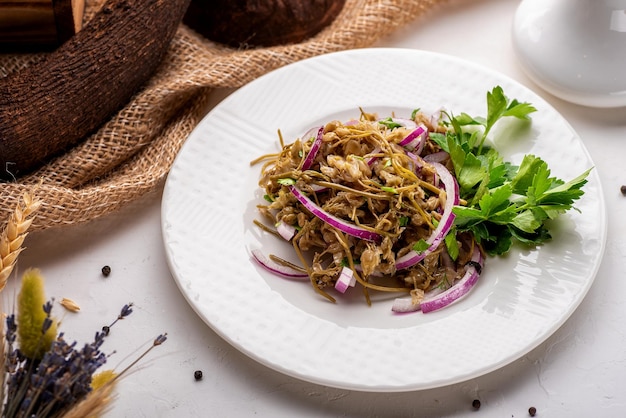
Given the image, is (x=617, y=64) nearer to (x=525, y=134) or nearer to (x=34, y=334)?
(x=525, y=134)

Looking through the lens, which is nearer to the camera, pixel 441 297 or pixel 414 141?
pixel 441 297

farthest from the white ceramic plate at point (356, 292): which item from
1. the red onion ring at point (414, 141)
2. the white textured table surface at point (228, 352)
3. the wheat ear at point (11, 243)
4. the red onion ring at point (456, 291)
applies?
the wheat ear at point (11, 243)

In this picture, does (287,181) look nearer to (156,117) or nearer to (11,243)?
(156,117)

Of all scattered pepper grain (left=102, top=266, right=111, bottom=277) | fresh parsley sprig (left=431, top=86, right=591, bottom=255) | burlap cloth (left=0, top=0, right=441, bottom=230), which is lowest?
scattered pepper grain (left=102, top=266, right=111, bottom=277)

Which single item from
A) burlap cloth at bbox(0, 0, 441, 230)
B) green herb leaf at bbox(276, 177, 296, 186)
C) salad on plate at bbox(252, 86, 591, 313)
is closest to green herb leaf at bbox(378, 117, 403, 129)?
salad on plate at bbox(252, 86, 591, 313)

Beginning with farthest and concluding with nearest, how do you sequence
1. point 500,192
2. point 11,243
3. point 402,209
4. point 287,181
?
1. point 287,181
2. point 402,209
3. point 500,192
4. point 11,243

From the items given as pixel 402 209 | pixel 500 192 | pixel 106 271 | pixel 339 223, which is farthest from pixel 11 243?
pixel 500 192

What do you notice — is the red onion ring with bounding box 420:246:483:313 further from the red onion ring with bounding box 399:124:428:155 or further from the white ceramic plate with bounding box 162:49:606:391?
the red onion ring with bounding box 399:124:428:155
